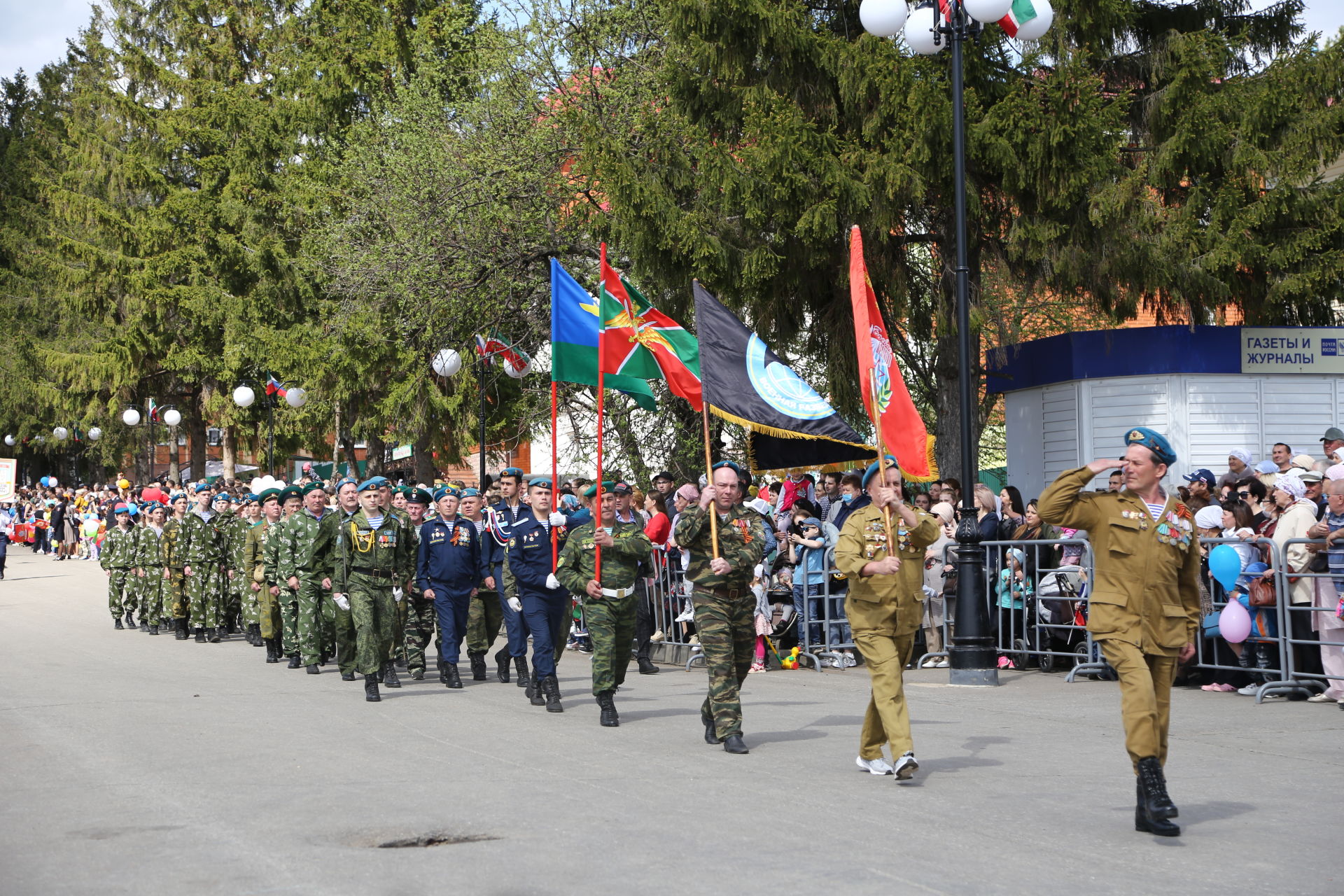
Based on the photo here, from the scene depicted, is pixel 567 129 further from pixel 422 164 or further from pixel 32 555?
pixel 32 555

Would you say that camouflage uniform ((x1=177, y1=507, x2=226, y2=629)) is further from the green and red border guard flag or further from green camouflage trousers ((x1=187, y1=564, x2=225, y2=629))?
the green and red border guard flag

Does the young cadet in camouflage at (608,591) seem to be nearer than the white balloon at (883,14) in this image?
Yes

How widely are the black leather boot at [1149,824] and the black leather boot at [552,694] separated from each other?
5.79 meters

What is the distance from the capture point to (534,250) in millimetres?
25672

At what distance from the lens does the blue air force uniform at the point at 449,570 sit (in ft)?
45.8

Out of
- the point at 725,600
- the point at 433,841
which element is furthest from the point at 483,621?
the point at 433,841

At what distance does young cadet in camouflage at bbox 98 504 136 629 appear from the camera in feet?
69.8

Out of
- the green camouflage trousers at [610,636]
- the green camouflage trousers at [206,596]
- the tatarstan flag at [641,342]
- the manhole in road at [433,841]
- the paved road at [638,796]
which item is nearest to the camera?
the paved road at [638,796]

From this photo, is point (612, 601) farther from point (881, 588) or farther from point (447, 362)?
point (447, 362)

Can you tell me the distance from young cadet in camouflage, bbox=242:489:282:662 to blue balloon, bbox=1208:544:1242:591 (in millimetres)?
9435

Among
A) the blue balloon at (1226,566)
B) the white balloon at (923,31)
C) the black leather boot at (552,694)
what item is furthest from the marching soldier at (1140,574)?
the white balloon at (923,31)

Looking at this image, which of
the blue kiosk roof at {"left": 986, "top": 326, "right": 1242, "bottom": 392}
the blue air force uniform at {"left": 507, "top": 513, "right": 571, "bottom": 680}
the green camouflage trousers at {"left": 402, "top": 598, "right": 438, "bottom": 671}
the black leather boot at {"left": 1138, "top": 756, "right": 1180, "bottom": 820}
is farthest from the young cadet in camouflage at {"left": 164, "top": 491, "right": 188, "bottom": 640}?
the black leather boot at {"left": 1138, "top": 756, "right": 1180, "bottom": 820}

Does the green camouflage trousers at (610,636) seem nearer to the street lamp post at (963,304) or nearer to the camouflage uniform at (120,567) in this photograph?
the street lamp post at (963,304)

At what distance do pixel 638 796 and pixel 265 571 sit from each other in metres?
9.22
